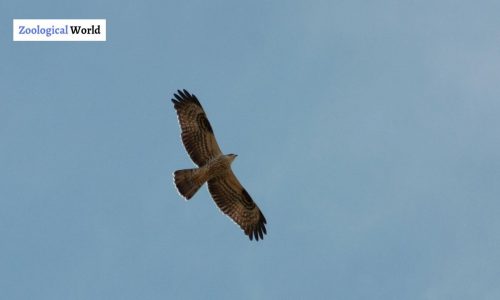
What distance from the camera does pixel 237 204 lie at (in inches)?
1516

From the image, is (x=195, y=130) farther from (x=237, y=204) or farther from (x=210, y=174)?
(x=237, y=204)

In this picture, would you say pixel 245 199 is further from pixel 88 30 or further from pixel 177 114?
pixel 88 30

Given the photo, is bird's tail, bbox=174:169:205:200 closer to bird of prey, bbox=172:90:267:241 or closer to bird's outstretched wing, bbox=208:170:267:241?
bird of prey, bbox=172:90:267:241

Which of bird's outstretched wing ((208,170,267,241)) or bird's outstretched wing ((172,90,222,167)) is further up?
bird's outstretched wing ((172,90,222,167))

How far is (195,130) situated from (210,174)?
1.29 metres

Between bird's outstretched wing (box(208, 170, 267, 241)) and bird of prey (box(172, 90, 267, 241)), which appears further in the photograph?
bird's outstretched wing (box(208, 170, 267, 241))

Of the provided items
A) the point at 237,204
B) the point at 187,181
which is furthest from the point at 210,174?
the point at 237,204

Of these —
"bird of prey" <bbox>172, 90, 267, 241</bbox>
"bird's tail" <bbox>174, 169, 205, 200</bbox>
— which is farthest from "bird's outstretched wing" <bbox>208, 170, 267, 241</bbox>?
"bird's tail" <bbox>174, 169, 205, 200</bbox>

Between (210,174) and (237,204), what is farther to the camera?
(237,204)

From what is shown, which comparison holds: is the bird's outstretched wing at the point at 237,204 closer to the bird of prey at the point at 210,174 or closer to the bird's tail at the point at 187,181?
the bird of prey at the point at 210,174

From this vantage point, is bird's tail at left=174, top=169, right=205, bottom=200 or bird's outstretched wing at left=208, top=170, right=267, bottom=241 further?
bird's outstretched wing at left=208, top=170, right=267, bottom=241

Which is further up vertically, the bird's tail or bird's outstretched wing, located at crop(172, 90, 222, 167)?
bird's outstretched wing, located at crop(172, 90, 222, 167)

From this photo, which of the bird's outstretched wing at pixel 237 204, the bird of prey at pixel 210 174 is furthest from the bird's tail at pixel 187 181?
the bird's outstretched wing at pixel 237 204

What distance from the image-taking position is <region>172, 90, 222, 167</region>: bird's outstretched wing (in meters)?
37.6
